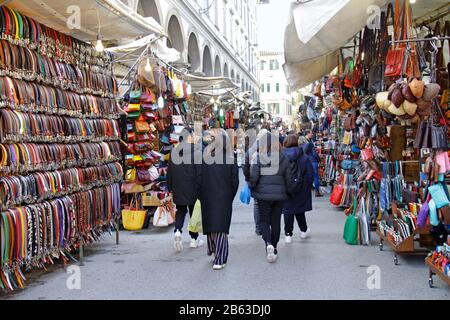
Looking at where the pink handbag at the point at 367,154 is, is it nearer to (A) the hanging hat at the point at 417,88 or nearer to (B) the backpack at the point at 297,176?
(B) the backpack at the point at 297,176

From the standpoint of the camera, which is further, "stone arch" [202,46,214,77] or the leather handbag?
"stone arch" [202,46,214,77]

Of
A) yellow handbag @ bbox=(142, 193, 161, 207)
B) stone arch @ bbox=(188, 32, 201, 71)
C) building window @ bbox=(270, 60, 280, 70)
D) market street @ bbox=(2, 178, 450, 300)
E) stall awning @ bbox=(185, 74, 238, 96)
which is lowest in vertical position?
Result: market street @ bbox=(2, 178, 450, 300)

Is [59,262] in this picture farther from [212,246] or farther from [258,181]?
[258,181]

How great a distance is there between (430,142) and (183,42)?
51.0 ft

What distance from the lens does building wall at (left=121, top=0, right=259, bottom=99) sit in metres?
17.5

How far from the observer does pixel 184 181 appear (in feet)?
25.7

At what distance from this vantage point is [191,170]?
308 inches

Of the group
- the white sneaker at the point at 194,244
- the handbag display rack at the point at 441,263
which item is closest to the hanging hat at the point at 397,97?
the handbag display rack at the point at 441,263

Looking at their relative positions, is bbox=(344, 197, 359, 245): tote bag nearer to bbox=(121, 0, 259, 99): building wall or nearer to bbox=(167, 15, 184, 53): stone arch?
bbox=(121, 0, 259, 99): building wall

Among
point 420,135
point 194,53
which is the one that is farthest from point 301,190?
point 194,53

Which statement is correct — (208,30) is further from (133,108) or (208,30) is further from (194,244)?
(194,244)

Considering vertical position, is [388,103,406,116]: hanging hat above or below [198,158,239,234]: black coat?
above

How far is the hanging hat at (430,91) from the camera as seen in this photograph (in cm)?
571

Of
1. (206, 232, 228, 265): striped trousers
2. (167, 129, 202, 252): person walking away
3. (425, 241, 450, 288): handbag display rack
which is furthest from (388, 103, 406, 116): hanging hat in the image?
(167, 129, 202, 252): person walking away
